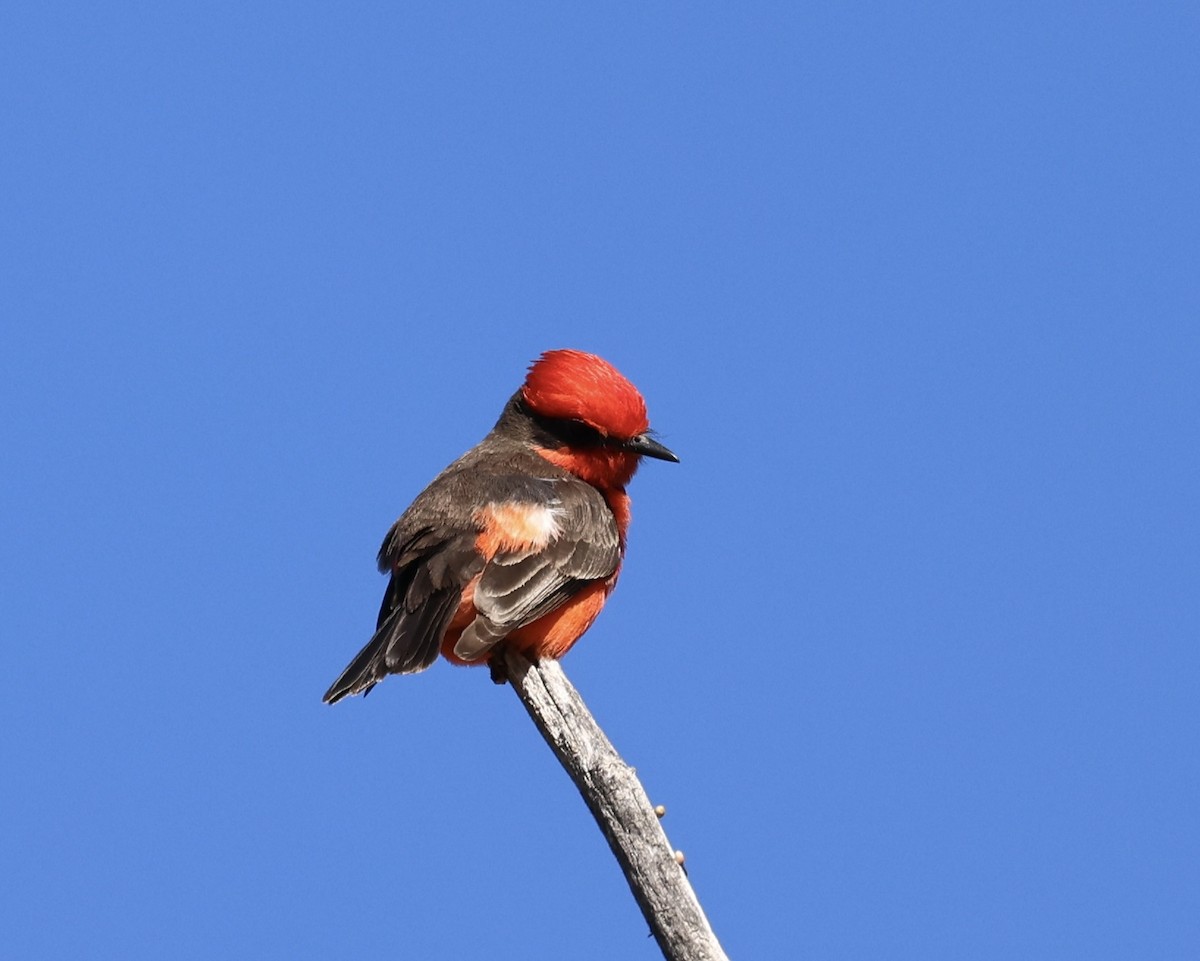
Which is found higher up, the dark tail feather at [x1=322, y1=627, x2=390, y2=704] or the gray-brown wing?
the gray-brown wing

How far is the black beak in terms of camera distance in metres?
6.00

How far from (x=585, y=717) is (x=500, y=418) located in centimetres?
216

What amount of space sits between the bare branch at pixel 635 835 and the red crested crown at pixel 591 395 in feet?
5.21

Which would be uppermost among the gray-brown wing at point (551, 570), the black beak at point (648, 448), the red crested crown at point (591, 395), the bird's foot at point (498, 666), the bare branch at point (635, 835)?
the red crested crown at point (591, 395)

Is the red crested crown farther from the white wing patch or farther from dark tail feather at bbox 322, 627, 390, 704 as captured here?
dark tail feather at bbox 322, 627, 390, 704

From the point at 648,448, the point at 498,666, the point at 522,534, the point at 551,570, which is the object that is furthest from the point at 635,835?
the point at 648,448

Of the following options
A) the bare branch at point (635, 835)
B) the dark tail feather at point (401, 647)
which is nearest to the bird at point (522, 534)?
the dark tail feather at point (401, 647)

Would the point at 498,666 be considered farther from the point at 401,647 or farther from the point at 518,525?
the point at 518,525

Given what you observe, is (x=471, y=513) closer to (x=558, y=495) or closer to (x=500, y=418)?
(x=558, y=495)

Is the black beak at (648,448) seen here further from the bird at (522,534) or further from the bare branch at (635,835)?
the bare branch at (635,835)

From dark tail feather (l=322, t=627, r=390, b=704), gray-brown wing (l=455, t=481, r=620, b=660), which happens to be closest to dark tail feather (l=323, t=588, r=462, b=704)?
dark tail feather (l=322, t=627, r=390, b=704)

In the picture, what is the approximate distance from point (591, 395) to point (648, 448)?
12.1 inches

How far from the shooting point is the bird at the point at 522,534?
5.32 metres

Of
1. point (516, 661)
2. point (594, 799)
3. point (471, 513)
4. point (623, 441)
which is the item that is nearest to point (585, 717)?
point (594, 799)
